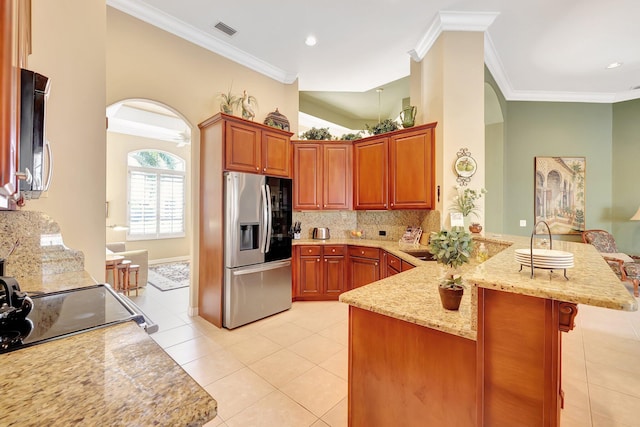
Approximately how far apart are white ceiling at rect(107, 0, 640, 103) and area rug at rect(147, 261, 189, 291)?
3.96 meters

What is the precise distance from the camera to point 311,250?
4.05m

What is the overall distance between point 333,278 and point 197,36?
12.3 ft

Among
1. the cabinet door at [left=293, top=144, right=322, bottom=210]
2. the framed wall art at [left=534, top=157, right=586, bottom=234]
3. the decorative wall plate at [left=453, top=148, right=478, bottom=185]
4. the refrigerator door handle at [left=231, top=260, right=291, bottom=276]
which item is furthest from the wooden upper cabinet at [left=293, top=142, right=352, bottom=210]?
the framed wall art at [left=534, top=157, right=586, bottom=234]

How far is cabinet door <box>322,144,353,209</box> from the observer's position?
168 inches

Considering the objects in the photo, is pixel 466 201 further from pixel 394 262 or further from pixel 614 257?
pixel 614 257

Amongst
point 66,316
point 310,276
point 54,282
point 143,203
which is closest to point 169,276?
point 143,203

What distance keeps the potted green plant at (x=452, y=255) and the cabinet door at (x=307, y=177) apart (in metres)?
2.89

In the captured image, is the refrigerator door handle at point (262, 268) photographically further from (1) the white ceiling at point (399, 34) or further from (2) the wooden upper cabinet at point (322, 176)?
(1) the white ceiling at point (399, 34)

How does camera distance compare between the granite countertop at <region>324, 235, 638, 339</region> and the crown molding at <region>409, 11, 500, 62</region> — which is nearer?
the granite countertop at <region>324, 235, 638, 339</region>

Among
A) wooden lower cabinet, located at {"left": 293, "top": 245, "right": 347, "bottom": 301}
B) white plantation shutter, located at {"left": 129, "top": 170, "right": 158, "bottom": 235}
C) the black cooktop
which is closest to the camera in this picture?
the black cooktop

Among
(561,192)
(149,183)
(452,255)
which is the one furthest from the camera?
(149,183)

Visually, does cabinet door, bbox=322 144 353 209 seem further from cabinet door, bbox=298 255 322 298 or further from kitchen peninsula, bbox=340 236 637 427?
kitchen peninsula, bbox=340 236 637 427

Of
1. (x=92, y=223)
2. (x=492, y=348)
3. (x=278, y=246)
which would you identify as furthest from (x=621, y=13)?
(x=92, y=223)

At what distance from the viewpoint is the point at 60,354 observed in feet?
2.40
